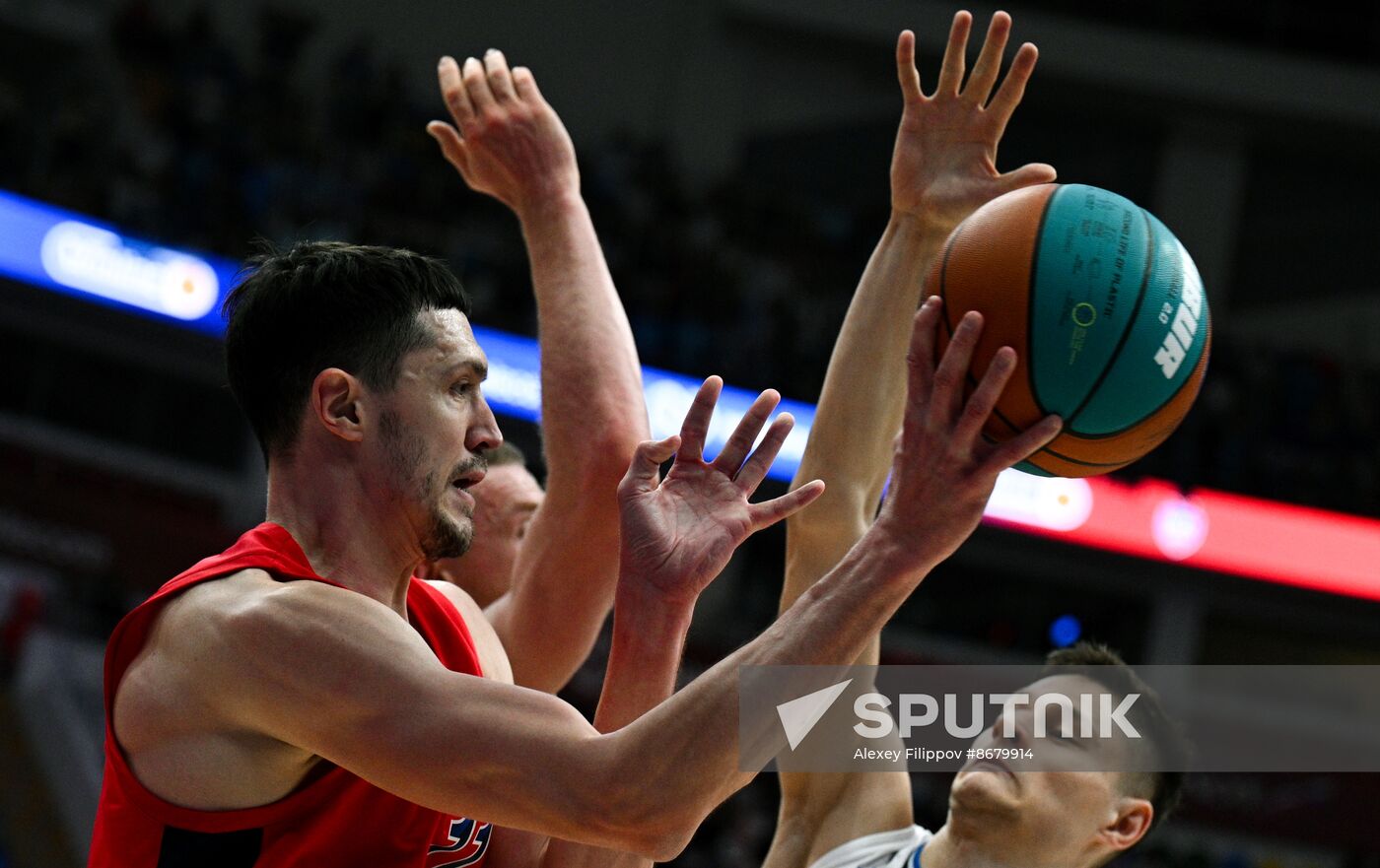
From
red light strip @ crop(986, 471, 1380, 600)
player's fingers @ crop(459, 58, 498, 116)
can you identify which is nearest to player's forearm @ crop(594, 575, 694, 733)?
player's fingers @ crop(459, 58, 498, 116)

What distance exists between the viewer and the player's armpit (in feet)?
5.88

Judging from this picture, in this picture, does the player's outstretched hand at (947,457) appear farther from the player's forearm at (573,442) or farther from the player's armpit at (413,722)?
the player's forearm at (573,442)

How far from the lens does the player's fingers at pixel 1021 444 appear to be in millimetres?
1792

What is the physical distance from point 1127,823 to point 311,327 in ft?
6.35

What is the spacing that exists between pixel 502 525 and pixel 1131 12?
16.5 m

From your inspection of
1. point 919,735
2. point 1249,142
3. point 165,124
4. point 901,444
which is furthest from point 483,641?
point 1249,142

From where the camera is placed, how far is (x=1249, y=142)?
17.4 m

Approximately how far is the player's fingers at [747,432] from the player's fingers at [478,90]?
129 centimetres

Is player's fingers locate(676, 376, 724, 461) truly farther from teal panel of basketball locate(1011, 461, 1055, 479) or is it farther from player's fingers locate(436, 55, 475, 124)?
player's fingers locate(436, 55, 475, 124)

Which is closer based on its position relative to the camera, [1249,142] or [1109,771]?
[1109,771]

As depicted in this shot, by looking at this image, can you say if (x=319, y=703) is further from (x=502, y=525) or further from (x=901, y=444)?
(x=502, y=525)

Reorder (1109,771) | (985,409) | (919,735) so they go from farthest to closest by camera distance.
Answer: (919,735) → (1109,771) → (985,409)

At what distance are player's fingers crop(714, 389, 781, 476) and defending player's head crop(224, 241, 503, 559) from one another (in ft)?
1.29

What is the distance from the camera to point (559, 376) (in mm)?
2787
